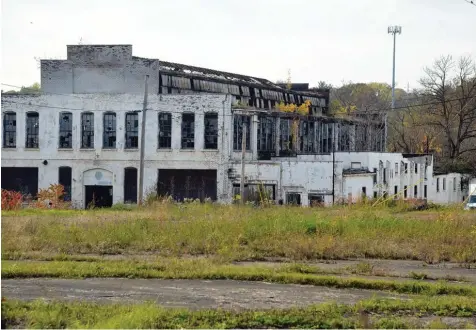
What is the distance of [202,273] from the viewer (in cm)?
1395

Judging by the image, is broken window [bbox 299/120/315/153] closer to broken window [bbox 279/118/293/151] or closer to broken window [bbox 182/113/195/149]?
broken window [bbox 279/118/293/151]

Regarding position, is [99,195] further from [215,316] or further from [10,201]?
[215,316]

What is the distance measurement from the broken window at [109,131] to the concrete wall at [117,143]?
30 centimetres

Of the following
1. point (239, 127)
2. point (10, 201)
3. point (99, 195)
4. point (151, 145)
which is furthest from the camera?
point (99, 195)

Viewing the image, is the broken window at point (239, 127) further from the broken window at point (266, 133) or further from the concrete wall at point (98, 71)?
the concrete wall at point (98, 71)

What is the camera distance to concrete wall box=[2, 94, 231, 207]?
3931 centimetres

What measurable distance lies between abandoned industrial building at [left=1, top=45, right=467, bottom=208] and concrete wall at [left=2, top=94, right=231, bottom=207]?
0.20 ft

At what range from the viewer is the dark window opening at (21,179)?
40.9 meters

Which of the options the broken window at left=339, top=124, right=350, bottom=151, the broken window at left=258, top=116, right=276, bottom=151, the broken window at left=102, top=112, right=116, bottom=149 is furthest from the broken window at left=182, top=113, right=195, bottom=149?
the broken window at left=339, top=124, right=350, bottom=151

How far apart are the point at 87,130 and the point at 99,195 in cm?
404

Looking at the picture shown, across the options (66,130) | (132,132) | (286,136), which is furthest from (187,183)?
(66,130)

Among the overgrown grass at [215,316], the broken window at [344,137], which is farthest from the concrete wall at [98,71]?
the overgrown grass at [215,316]

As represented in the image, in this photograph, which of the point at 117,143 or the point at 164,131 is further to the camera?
the point at 117,143

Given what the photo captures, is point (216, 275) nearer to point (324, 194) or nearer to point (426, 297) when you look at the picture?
point (426, 297)
